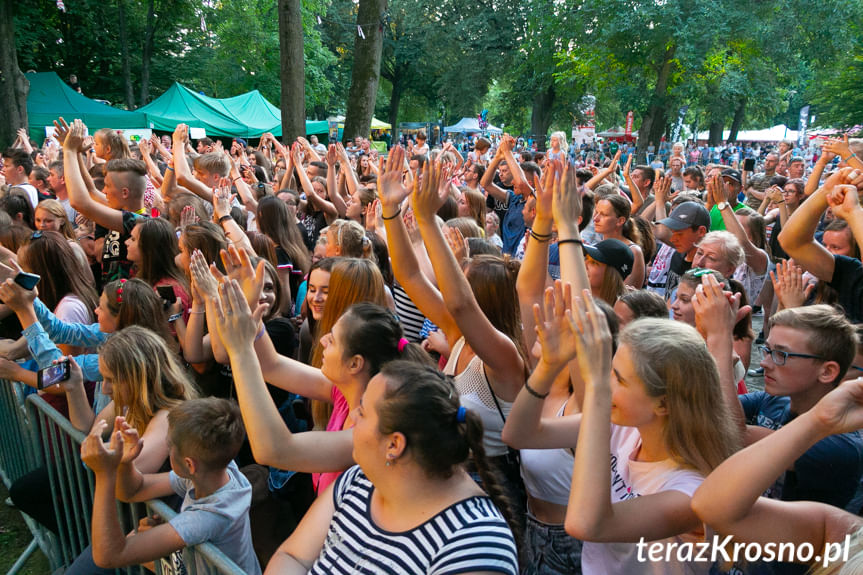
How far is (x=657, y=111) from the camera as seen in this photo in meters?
23.1

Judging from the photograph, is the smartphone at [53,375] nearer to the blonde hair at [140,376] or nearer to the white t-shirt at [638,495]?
the blonde hair at [140,376]

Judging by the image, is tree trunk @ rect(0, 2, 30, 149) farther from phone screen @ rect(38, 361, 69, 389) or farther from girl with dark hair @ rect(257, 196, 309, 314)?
phone screen @ rect(38, 361, 69, 389)

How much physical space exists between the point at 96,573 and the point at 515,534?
1.96 metres

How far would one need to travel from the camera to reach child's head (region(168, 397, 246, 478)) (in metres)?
2.47

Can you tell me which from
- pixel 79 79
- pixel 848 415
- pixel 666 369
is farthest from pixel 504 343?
pixel 79 79

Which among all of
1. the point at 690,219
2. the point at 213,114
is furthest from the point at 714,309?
the point at 213,114

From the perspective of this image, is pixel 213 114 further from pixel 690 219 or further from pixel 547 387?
pixel 547 387

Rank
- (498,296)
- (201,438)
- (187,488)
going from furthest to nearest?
1. (498,296)
2. (187,488)
3. (201,438)

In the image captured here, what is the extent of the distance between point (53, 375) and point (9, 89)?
15.2m

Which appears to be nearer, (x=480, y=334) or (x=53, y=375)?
(x=480, y=334)

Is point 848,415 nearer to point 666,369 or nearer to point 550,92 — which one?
point 666,369

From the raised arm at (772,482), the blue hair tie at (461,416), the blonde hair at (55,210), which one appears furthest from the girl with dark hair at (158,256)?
the raised arm at (772,482)

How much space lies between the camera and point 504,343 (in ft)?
8.84

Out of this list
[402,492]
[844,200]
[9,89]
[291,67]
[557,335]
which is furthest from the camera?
[9,89]
